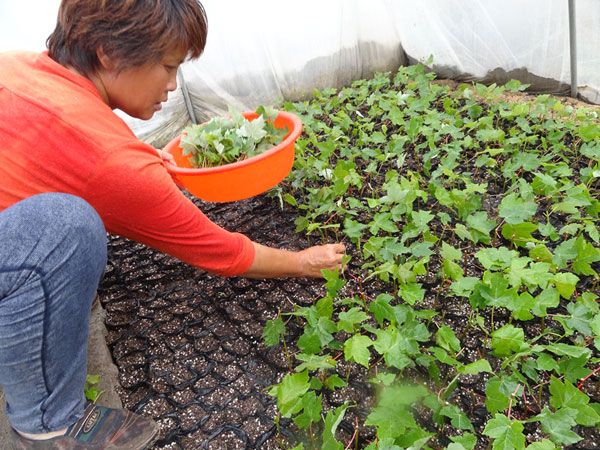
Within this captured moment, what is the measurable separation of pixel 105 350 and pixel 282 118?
867 millimetres

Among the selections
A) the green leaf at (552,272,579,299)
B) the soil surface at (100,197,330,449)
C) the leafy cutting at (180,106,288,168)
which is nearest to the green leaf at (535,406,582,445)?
the green leaf at (552,272,579,299)

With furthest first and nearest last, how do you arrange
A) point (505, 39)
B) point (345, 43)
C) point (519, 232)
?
point (345, 43) < point (505, 39) < point (519, 232)

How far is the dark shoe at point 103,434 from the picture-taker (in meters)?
0.77

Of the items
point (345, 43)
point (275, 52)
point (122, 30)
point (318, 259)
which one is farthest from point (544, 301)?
point (345, 43)

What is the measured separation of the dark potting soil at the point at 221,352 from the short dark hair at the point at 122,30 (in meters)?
0.61

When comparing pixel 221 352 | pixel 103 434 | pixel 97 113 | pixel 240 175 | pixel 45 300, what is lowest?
pixel 221 352

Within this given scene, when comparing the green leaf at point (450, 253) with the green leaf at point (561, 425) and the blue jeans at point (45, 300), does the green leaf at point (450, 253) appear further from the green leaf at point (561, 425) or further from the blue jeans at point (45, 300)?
the blue jeans at point (45, 300)

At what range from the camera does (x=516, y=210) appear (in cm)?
110

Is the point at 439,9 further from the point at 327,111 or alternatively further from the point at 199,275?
the point at 199,275

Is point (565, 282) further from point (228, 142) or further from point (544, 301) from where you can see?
point (228, 142)

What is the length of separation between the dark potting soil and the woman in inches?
6.8

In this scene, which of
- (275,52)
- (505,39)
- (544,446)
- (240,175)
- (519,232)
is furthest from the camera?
(275,52)

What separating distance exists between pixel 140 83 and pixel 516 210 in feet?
2.80

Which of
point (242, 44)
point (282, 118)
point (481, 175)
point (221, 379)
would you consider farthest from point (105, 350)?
point (242, 44)
